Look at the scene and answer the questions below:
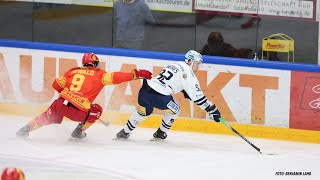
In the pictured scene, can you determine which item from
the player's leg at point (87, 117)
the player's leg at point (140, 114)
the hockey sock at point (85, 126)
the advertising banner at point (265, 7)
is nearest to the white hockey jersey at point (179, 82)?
the player's leg at point (140, 114)

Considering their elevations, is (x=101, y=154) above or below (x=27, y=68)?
below

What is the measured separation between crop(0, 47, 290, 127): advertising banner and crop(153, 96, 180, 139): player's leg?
2.23ft

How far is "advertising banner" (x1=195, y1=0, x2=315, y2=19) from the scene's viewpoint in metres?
10.7

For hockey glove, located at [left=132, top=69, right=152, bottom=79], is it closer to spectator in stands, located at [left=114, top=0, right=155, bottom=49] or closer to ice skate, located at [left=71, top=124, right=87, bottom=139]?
ice skate, located at [left=71, top=124, right=87, bottom=139]

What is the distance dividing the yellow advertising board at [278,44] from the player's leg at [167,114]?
142 cm

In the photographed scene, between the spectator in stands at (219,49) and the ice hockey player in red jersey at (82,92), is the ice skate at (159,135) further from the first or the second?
the spectator in stands at (219,49)

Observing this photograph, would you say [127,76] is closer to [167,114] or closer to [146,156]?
[167,114]

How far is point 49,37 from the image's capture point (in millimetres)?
11625

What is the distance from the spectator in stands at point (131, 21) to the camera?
1127cm

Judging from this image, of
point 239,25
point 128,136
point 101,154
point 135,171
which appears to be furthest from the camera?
point 239,25

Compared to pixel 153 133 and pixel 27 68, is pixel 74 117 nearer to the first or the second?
pixel 153 133

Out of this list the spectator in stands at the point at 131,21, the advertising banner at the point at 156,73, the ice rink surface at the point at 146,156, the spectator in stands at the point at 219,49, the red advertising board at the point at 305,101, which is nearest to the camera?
the ice rink surface at the point at 146,156

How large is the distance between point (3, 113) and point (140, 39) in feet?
5.89

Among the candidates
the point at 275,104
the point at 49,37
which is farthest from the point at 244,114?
the point at 49,37
